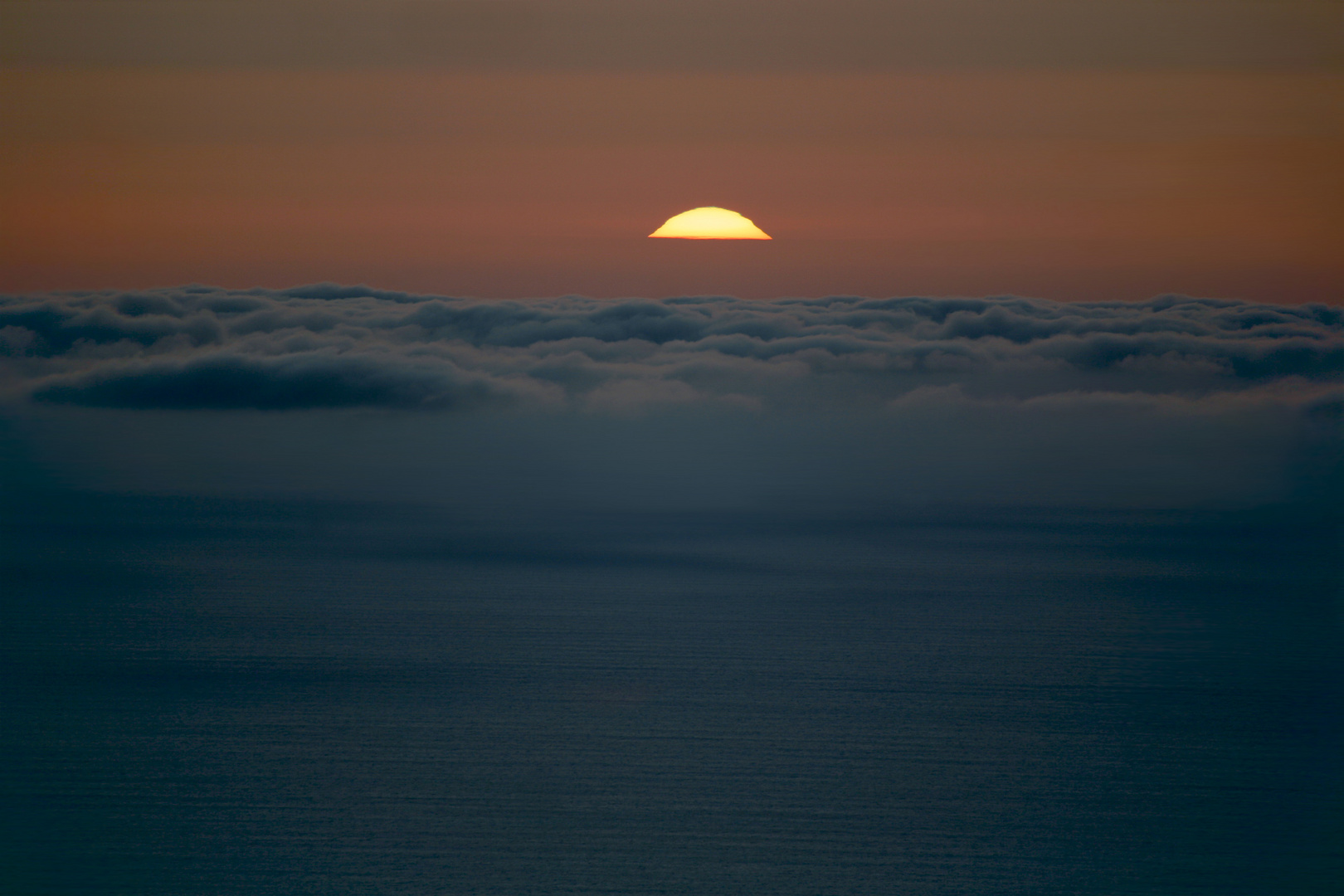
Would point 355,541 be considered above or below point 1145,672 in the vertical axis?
above

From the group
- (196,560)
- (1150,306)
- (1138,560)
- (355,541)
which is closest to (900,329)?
(1150,306)

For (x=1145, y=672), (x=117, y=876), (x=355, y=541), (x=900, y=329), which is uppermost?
(x=900, y=329)

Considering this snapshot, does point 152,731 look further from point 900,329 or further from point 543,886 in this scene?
point 900,329

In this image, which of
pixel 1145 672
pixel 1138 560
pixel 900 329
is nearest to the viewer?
pixel 1145 672

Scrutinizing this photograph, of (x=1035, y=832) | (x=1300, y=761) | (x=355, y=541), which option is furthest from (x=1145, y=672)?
(x=355, y=541)

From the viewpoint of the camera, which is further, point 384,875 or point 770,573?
point 770,573

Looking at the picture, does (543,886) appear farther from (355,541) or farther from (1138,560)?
(1138,560)

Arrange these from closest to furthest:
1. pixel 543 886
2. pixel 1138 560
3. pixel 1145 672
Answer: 1. pixel 543 886
2. pixel 1145 672
3. pixel 1138 560
